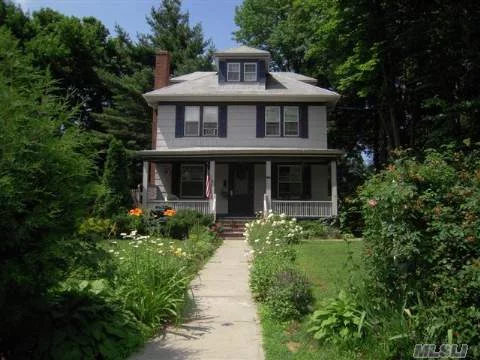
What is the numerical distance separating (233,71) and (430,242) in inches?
751

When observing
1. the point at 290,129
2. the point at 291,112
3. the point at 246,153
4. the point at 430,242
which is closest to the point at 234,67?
the point at 291,112

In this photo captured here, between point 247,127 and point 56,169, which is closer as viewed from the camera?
point 56,169

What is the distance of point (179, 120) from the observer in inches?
862

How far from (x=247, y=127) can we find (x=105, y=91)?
836 inches

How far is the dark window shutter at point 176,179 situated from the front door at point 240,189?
2.39 m

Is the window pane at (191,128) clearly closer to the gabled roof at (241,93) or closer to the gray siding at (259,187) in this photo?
the gabled roof at (241,93)

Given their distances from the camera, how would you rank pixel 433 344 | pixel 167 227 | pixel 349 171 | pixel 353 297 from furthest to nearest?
pixel 349 171 → pixel 167 227 → pixel 353 297 → pixel 433 344

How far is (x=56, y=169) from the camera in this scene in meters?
4.88

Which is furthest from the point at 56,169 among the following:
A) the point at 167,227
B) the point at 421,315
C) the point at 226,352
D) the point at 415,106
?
the point at 415,106

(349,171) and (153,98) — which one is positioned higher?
(153,98)

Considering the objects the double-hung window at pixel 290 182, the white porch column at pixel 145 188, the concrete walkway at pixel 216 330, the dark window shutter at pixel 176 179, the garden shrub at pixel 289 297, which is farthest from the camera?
the dark window shutter at pixel 176 179

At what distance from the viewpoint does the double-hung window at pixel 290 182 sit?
2208 centimetres

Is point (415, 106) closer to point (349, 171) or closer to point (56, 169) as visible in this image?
point (349, 171)

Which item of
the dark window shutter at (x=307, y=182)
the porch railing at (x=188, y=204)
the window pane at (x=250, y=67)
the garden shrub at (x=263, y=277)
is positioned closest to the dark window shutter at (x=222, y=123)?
the window pane at (x=250, y=67)
